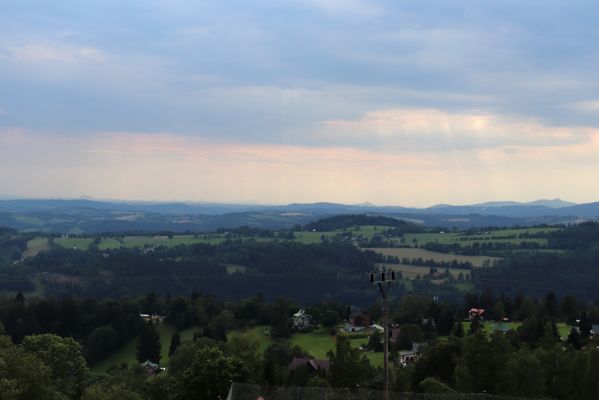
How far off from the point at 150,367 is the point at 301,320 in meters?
19.4

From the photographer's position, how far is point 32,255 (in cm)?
18325

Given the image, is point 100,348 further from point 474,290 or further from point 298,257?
point 298,257

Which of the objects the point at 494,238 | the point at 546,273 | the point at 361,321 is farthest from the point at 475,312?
Answer: the point at 494,238

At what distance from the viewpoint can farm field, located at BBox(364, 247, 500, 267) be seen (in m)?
155

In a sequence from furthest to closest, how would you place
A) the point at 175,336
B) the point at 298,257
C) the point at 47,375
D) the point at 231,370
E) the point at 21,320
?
the point at 298,257 → the point at 21,320 → the point at 175,336 → the point at 231,370 → the point at 47,375

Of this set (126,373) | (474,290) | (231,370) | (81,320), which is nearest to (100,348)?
(81,320)

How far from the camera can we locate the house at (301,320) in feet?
252

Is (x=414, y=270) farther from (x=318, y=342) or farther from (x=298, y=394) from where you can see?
(x=298, y=394)

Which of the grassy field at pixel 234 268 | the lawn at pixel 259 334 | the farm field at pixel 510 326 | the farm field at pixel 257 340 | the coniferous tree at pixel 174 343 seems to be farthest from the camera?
the grassy field at pixel 234 268

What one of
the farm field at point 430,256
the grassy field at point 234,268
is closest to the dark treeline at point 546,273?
the farm field at point 430,256

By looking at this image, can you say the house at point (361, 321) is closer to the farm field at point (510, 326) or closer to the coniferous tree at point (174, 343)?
the farm field at point (510, 326)

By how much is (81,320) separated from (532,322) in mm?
55376

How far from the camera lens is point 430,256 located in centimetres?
16912

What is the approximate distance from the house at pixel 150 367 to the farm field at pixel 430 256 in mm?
98784
